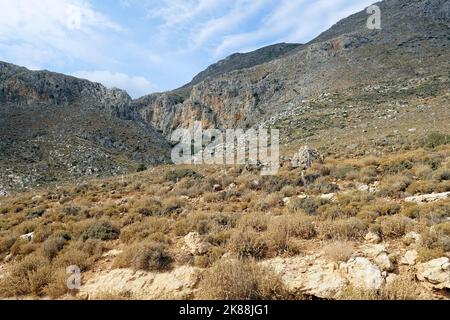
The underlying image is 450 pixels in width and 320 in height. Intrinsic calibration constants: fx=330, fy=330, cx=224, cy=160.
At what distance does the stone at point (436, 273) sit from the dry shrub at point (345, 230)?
1543mm

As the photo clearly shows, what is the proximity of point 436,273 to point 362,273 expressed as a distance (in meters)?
0.95

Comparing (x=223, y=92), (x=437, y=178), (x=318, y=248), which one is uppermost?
(x=223, y=92)

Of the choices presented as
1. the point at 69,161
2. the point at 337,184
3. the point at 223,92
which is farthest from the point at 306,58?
the point at 337,184

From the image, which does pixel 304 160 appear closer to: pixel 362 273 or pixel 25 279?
pixel 362 273

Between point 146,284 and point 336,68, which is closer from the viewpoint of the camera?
point 146,284

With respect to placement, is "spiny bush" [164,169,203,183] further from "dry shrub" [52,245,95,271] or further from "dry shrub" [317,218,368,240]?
"dry shrub" [317,218,368,240]

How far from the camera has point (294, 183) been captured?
40.5ft

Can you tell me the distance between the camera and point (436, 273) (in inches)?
179

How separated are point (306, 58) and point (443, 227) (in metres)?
67.1

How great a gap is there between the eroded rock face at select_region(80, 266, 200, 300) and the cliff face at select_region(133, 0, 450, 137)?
51.4 m

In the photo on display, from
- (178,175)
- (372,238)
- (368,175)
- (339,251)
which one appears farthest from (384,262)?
(178,175)
